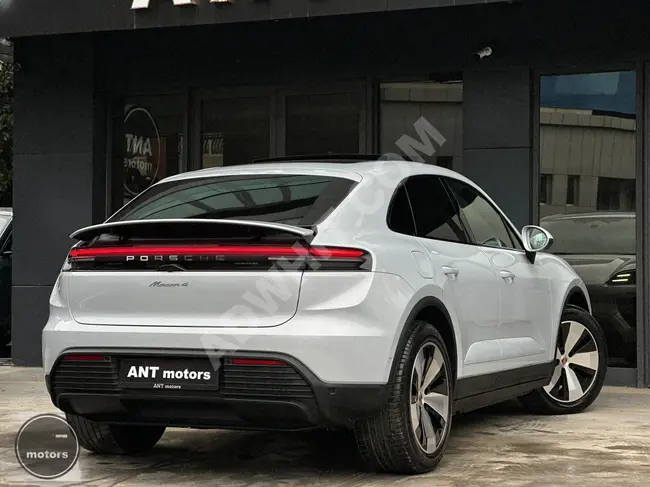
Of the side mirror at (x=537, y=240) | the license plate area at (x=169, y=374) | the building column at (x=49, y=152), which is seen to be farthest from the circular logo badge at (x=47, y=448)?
the building column at (x=49, y=152)

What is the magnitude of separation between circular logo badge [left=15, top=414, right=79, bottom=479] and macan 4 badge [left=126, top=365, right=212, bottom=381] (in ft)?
2.72

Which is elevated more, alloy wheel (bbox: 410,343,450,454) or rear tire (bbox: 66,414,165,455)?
alloy wheel (bbox: 410,343,450,454)

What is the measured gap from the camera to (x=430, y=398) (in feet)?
18.5

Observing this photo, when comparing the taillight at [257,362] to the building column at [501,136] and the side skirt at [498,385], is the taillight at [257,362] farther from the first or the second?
the building column at [501,136]

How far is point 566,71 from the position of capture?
10062mm

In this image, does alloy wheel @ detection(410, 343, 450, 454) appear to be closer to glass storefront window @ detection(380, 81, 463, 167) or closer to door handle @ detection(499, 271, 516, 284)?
door handle @ detection(499, 271, 516, 284)

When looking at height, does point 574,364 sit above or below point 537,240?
below

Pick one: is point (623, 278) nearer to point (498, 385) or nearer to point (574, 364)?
point (574, 364)

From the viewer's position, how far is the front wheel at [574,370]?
7906 mm

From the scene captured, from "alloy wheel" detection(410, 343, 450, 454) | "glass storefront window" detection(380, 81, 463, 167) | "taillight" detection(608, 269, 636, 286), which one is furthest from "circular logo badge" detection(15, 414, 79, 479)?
"taillight" detection(608, 269, 636, 286)

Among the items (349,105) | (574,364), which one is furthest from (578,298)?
(349,105)

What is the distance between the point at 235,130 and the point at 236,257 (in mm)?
6532

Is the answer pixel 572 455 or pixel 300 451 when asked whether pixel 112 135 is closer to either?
pixel 300 451

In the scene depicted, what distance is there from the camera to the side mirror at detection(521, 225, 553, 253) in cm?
730
